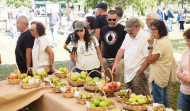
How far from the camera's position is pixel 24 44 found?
186 inches

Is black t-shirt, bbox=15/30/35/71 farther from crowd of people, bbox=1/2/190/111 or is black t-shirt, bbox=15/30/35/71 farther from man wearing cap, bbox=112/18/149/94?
man wearing cap, bbox=112/18/149/94

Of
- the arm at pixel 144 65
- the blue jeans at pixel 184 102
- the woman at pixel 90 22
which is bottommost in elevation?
the blue jeans at pixel 184 102

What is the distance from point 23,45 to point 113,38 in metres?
1.52

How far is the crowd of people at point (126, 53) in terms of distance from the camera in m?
3.60

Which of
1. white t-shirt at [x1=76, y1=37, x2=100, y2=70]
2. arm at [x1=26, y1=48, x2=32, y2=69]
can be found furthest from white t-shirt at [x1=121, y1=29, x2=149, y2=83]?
arm at [x1=26, y1=48, x2=32, y2=69]

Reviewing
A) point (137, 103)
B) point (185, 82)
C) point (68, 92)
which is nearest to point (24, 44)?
point (68, 92)

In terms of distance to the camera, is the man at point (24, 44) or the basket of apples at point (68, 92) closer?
the basket of apples at point (68, 92)

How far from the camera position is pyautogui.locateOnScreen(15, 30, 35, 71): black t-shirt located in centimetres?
468

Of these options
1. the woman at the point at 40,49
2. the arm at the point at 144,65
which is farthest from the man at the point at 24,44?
the arm at the point at 144,65

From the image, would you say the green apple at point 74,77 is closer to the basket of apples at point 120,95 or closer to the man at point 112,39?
the basket of apples at point 120,95

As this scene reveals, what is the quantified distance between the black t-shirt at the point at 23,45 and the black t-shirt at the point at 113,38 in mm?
1235

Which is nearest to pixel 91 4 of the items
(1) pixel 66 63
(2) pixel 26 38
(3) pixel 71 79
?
(1) pixel 66 63

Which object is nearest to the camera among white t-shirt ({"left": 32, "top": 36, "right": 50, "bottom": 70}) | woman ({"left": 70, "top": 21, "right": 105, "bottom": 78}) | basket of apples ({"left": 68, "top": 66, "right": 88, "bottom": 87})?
basket of apples ({"left": 68, "top": 66, "right": 88, "bottom": 87})

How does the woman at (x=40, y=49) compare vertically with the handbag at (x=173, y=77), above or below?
above
